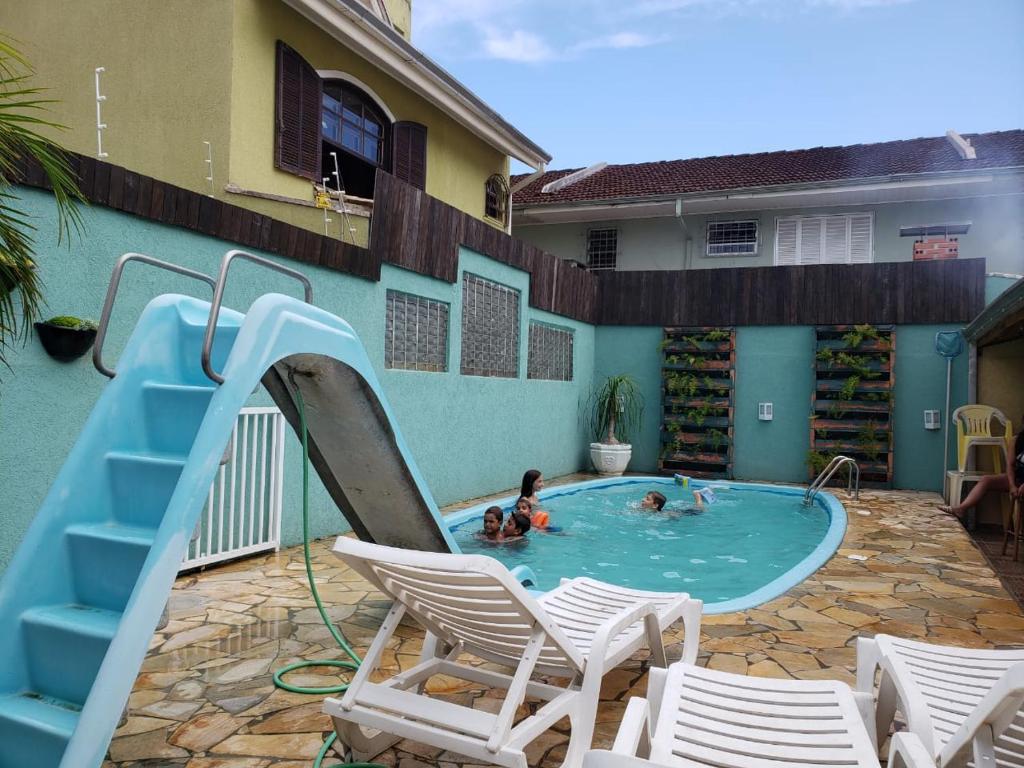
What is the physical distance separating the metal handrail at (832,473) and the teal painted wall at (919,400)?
81cm

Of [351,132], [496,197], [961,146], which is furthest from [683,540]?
[961,146]

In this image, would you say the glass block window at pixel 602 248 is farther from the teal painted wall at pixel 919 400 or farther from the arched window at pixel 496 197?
the teal painted wall at pixel 919 400

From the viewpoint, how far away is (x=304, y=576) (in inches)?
221

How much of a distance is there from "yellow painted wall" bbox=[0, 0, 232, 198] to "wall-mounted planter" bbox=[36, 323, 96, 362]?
4.94 m

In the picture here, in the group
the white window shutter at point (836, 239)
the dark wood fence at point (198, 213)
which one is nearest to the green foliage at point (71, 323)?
the dark wood fence at point (198, 213)

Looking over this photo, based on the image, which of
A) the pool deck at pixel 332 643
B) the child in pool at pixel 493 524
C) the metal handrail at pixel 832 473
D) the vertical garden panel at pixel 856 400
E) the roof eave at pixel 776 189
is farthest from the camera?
the roof eave at pixel 776 189

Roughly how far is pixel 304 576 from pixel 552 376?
743 centimetres

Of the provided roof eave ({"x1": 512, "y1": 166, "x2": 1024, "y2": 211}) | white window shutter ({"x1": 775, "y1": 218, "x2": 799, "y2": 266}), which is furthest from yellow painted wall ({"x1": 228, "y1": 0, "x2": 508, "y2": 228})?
white window shutter ({"x1": 775, "y1": 218, "x2": 799, "y2": 266})

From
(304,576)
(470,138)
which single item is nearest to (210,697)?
(304,576)

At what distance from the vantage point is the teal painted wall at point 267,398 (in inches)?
175

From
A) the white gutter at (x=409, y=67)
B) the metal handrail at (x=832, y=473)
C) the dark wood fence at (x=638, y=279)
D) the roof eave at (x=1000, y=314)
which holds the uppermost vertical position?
the white gutter at (x=409, y=67)

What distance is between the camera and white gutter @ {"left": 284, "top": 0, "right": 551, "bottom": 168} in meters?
9.44

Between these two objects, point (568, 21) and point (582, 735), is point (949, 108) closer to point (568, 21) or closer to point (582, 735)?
point (568, 21)

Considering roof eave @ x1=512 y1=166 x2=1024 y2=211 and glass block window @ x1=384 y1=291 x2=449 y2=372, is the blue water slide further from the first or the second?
roof eave @ x1=512 y1=166 x2=1024 y2=211
